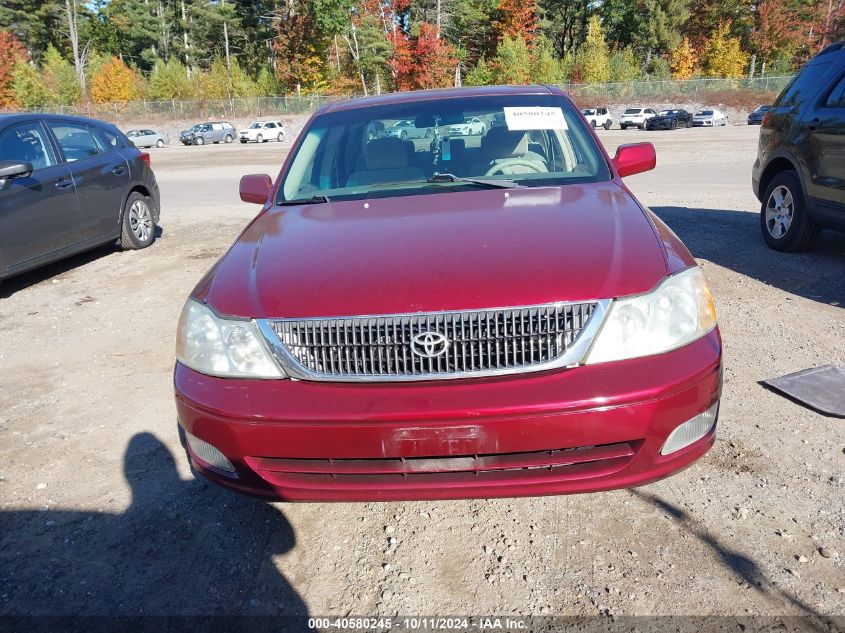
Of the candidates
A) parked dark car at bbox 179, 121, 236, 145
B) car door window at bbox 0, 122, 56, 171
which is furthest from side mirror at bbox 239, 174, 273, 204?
parked dark car at bbox 179, 121, 236, 145

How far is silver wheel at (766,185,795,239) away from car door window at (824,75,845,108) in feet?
2.85

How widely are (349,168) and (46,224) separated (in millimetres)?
4294

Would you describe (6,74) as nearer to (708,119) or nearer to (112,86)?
(112,86)

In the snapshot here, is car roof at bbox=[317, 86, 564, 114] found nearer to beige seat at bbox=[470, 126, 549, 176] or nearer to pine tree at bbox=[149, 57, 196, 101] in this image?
beige seat at bbox=[470, 126, 549, 176]

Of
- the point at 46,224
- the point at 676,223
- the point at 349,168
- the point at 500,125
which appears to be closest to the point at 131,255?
the point at 46,224

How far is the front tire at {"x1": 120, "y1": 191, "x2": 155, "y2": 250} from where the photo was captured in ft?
26.7

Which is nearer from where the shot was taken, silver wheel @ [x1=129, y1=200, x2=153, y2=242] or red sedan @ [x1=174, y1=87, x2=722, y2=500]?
red sedan @ [x1=174, y1=87, x2=722, y2=500]

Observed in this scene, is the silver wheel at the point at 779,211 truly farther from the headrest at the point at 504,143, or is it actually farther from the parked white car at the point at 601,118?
the parked white car at the point at 601,118

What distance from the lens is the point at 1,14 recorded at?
6875 centimetres


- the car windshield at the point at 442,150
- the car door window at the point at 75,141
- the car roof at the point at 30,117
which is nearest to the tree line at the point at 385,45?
the car door window at the point at 75,141

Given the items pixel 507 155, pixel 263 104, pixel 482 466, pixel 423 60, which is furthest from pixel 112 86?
pixel 482 466

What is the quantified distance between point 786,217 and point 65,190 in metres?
7.19

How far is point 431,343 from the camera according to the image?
2240mm

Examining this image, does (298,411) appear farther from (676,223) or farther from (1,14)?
(1,14)
